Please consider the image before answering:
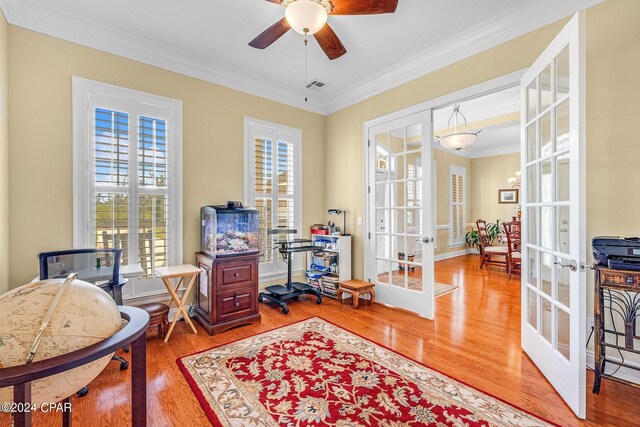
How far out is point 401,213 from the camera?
12.2 ft

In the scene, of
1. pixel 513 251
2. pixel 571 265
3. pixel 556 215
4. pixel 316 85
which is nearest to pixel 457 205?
pixel 513 251

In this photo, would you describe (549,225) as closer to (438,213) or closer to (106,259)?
(106,259)

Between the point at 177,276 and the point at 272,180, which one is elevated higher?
the point at 272,180

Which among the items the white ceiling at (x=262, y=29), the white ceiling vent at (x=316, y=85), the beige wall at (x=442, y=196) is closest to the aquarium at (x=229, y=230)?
the white ceiling at (x=262, y=29)

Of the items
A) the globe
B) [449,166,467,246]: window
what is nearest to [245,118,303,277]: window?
the globe

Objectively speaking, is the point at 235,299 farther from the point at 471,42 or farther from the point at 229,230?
the point at 471,42

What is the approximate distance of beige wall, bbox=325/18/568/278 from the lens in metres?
Result: 2.67

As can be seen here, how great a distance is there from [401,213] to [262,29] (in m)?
2.61

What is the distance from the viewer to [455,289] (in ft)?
15.3

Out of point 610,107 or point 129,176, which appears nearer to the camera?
point 610,107

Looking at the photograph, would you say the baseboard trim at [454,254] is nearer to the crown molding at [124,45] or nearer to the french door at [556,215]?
the french door at [556,215]

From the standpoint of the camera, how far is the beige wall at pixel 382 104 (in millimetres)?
2674

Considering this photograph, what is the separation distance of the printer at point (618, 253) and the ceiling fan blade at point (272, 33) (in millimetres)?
2809

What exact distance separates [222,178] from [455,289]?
398 centimetres
